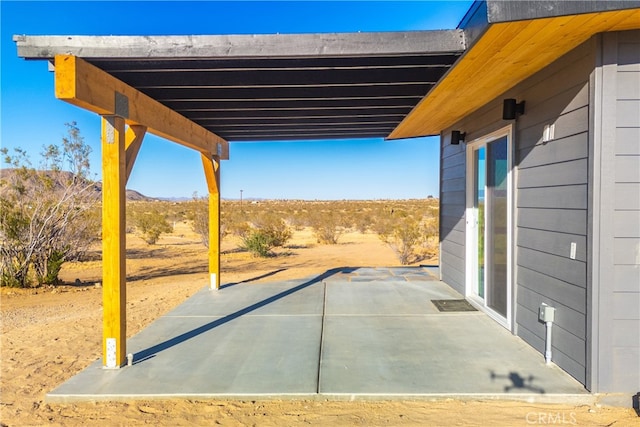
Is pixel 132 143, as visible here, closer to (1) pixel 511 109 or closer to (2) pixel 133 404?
(2) pixel 133 404

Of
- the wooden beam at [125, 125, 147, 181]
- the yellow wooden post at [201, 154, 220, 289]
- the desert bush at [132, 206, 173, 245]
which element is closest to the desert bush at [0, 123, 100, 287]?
the yellow wooden post at [201, 154, 220, 289]

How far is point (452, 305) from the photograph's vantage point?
→ 575 centimetres

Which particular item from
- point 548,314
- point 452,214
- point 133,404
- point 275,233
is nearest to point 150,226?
point 275,233

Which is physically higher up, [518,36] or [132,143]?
[518,36]

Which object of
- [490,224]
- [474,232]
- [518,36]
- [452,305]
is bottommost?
[452,305]

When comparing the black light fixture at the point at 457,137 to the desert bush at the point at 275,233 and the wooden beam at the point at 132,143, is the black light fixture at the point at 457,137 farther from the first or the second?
the desert bush at the point at 275,233

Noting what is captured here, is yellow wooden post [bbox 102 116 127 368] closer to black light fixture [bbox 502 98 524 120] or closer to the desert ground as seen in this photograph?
the desert ground

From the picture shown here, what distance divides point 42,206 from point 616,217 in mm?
10077

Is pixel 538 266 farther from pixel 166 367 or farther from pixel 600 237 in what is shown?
pixel 166 367

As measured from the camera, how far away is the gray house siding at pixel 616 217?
114 inches

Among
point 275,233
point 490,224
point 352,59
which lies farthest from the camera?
point 275,233

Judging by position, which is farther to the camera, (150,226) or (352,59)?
(150,226)

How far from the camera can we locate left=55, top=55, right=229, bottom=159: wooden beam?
3.02 meters

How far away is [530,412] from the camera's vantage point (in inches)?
113
